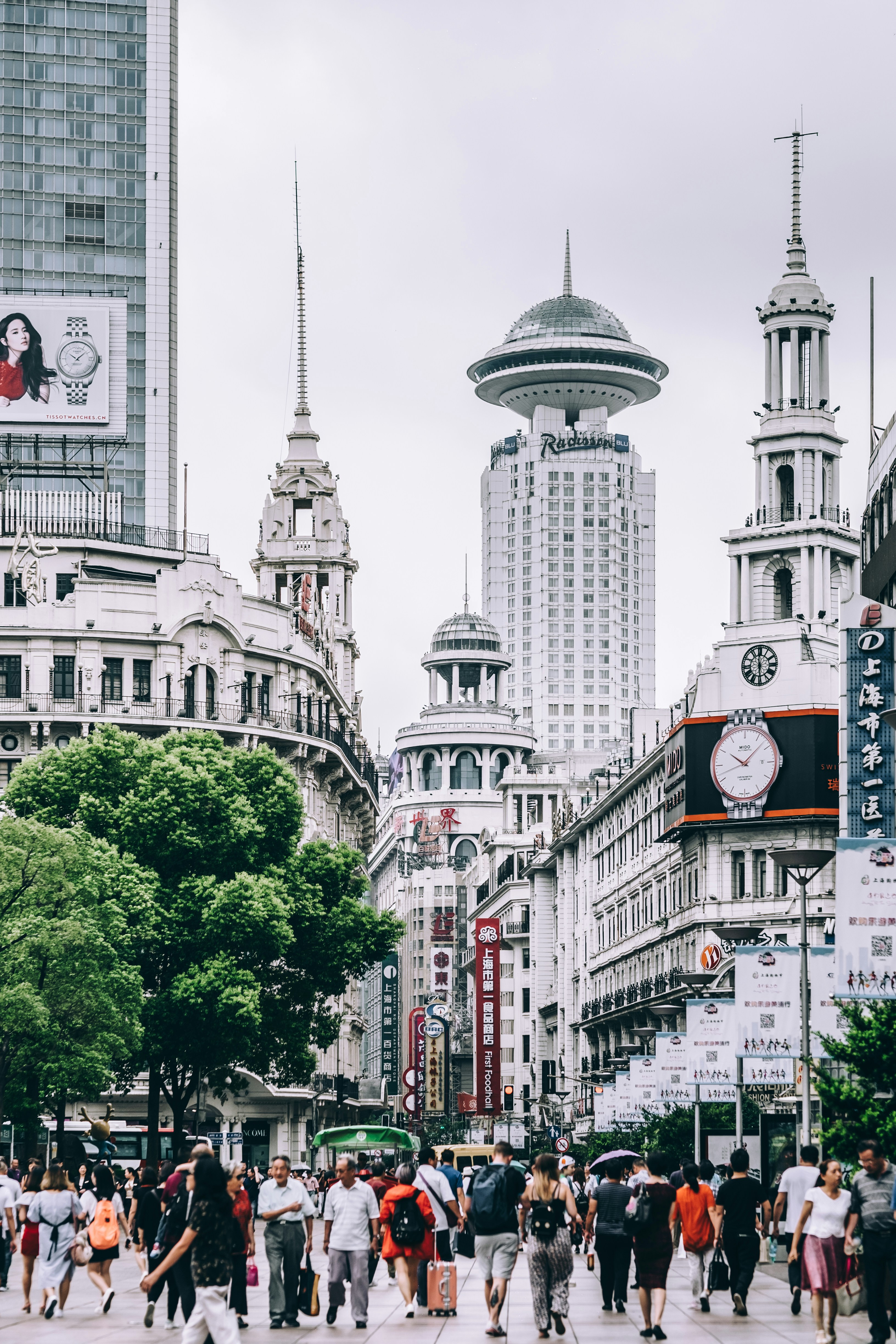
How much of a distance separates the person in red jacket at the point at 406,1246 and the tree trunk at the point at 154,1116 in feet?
Answer: 132

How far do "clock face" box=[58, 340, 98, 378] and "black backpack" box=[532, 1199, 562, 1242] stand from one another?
8104cm

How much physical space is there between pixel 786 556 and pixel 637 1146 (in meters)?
52.4

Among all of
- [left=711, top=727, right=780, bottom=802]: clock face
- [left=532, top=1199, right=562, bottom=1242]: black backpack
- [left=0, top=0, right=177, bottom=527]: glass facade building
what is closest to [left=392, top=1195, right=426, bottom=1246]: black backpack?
[left=532, top=1199, right=562, bottom=1242]: black backpack

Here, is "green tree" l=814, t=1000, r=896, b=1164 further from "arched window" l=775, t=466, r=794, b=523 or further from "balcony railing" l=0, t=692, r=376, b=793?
"arched window" l=775, t=466, r=794, b=523

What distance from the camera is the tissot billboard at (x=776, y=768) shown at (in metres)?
86.7

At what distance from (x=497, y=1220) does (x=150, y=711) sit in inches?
2657

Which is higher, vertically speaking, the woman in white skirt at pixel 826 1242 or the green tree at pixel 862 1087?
the green tree at pixel 862 1087

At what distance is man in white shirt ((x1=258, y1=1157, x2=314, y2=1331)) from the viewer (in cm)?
2523

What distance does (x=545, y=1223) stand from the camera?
24422 millimetres

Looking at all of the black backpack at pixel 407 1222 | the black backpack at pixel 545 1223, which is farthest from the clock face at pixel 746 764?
the black backpack at pixel 545 1223

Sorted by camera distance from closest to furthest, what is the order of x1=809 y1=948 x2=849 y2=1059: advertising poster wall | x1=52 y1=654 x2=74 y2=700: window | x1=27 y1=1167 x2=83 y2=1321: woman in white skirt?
1. x1=27 y1=1167 x2=83 y2=1321: woman in white skirt
2. x1=809 y1=948 x2=849 y2=1059: advertising poster wall
3. x1=52 y1=654 x2=74 y2=700: window

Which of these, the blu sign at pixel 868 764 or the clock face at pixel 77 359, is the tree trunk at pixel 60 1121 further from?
the clock face at pixel 77 359

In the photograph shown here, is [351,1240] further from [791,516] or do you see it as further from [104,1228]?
[791,516]

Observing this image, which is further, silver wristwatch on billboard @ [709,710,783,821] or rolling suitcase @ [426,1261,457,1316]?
silver wristwatch on billboard @ [709,710,783,821]
